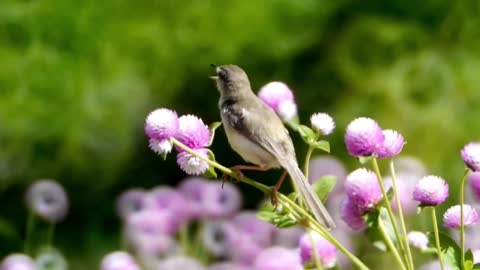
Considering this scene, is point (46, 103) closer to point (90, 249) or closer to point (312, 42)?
point (90, 249)

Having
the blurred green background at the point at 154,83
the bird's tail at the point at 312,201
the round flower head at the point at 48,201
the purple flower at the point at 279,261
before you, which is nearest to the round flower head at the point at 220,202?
the round flower head at the point at 48,201

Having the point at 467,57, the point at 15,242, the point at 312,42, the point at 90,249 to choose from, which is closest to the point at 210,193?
the point at 15,242

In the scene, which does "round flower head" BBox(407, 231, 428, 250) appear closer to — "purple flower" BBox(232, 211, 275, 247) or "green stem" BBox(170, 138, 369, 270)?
"green stem" BBox(170, 138, 369, 270)

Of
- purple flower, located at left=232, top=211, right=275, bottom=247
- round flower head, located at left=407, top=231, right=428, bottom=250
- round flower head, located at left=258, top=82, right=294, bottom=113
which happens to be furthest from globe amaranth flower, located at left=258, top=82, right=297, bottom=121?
purple flower, located at left=232, top=211, right=275, bottom=247

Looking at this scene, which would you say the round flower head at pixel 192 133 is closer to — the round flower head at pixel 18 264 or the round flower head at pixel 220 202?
the round flower head at pixel 18 264

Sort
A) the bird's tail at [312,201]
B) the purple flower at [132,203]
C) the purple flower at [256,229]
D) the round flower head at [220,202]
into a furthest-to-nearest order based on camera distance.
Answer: the purple flower at [132,203] < the round flower head at [220,202] < the purple flower at [256,229] < the bird's tail at [312,201]

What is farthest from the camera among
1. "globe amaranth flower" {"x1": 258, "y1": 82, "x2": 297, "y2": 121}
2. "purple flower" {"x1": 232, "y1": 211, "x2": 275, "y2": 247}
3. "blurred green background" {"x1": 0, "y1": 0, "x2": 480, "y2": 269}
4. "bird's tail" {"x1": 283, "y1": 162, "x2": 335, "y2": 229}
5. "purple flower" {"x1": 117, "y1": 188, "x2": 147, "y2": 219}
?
"blurred green background" {"x1": 0, "y1": 0, "x2": 480, "y2": 269}

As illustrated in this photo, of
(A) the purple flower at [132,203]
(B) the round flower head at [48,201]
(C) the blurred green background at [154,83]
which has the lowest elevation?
(B) the round flower head at [48,201]
